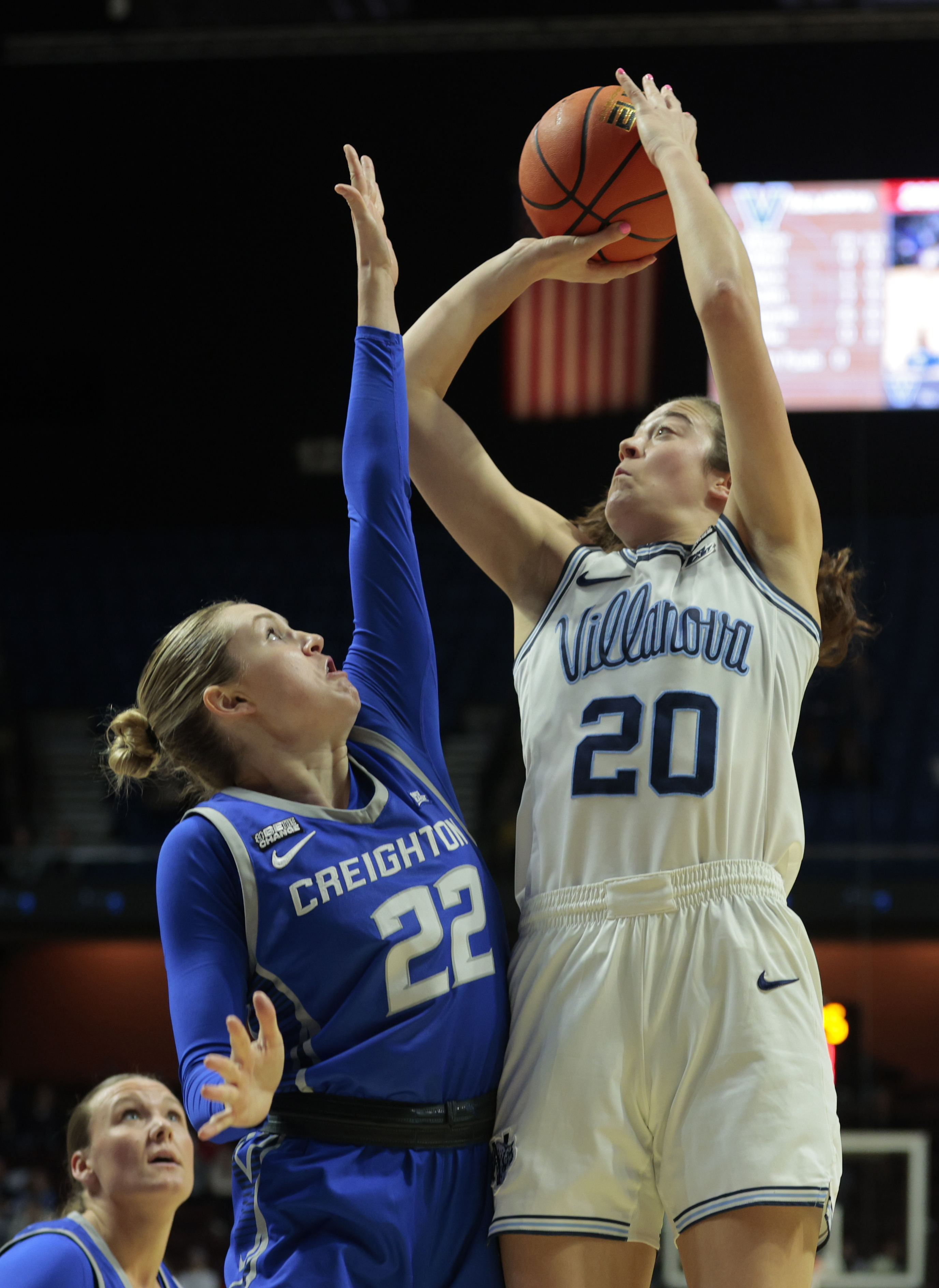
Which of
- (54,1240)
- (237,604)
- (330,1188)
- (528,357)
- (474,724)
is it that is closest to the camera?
(330,1188)

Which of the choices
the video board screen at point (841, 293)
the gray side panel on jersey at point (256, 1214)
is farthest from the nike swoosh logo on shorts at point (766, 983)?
the video board screen at point (841, 293)

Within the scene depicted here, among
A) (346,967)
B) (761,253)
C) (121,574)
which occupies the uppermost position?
(761,253)

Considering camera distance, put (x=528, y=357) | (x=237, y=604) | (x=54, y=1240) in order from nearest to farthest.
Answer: (x=237, y=604)
(x=54, y=1240)
(x=528, y=357)

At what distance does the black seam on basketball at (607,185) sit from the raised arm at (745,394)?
0.61 ft

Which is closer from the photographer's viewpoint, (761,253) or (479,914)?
(479,914)

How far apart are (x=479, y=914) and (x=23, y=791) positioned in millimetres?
13620

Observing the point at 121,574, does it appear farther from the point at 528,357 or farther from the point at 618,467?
the point at 618,467

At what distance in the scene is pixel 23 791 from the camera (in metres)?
15.1

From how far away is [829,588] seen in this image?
280 centimetres

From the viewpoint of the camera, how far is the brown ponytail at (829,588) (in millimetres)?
2746

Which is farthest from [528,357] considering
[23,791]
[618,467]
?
[618,467]

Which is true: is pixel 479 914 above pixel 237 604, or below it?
below

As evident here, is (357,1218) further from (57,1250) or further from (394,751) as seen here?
(57,1250)

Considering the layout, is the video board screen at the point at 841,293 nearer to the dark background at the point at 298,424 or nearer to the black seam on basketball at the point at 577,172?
the dark background at the point at 298,424
